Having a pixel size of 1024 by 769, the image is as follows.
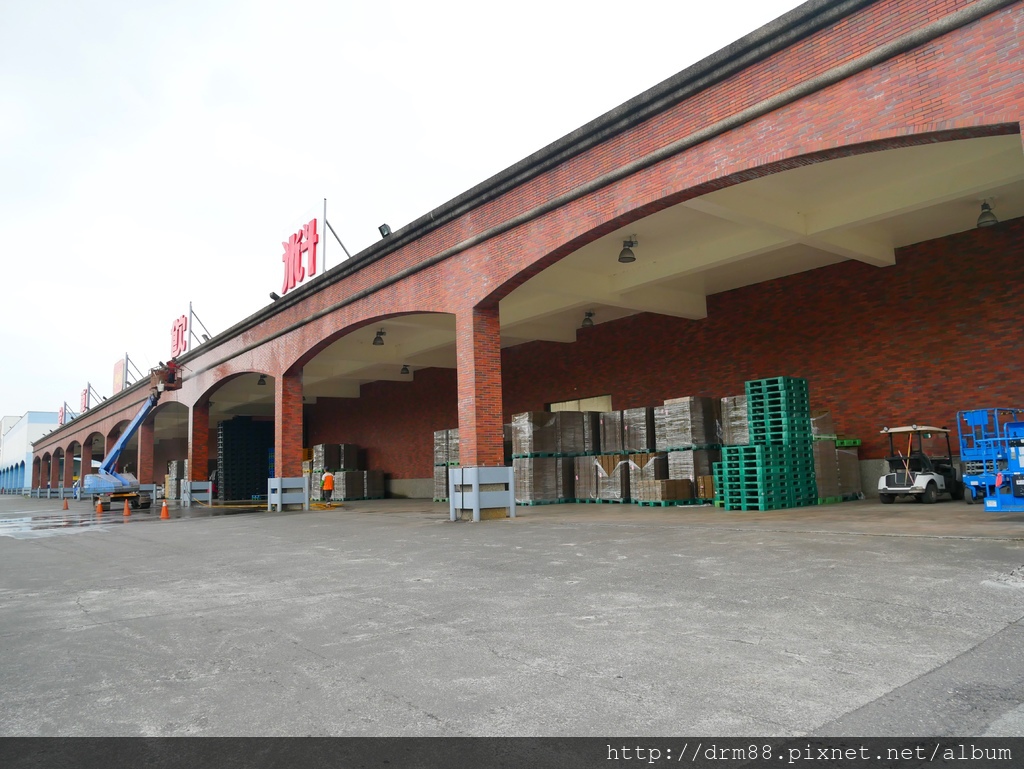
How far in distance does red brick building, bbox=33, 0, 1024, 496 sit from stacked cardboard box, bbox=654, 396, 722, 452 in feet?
5.97

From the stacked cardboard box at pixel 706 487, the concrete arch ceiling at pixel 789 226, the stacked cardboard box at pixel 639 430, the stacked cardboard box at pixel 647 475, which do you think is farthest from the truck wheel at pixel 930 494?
the stacked cardboard box at pixel 639 430

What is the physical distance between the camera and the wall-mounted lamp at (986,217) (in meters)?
13.0

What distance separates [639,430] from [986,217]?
8.77 metres

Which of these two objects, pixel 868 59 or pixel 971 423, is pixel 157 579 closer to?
pixel 868 59

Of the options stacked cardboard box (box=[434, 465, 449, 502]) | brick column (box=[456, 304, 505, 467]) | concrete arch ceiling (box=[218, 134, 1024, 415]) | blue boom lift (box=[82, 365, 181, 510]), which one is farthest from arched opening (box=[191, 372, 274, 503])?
brick column (box=[456, 304, 505, 467])

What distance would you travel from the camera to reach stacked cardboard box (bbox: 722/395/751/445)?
640 inches

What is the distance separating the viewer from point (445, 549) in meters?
9.33

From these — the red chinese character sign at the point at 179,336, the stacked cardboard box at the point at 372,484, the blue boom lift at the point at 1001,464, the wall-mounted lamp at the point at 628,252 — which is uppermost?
the red chinese character sign at the point at 179,336

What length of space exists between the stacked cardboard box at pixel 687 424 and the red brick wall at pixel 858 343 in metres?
1.69

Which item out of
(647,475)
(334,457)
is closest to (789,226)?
(647,475)

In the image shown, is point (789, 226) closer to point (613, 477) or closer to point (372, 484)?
point (613, 477)

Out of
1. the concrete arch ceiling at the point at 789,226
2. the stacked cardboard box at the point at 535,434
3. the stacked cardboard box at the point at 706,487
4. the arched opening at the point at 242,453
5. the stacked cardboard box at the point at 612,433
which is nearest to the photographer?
the concrete arch ceiling at the point at 789,226

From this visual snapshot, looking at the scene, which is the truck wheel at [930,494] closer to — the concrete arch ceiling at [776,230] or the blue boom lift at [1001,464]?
the blue boom lift at [1001,464]
